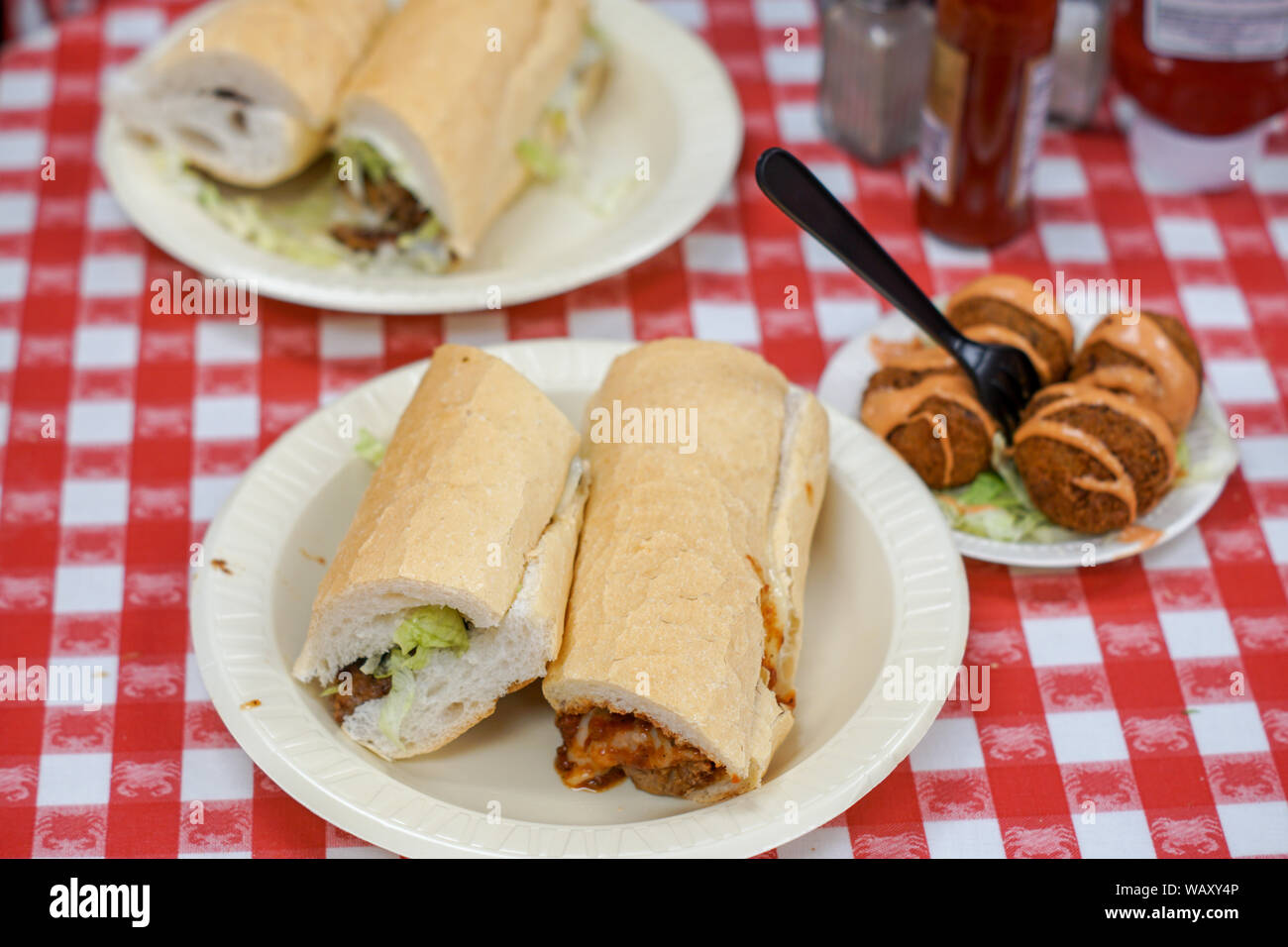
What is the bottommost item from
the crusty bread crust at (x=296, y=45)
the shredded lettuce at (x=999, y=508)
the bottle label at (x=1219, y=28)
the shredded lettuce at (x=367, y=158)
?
the shredded lettuce at (x=999, y=508)

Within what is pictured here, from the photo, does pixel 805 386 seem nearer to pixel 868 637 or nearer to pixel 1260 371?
pixel 868 637

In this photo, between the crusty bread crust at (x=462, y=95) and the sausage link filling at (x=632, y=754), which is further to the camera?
the crusty bread crust at (x=462, y=95)

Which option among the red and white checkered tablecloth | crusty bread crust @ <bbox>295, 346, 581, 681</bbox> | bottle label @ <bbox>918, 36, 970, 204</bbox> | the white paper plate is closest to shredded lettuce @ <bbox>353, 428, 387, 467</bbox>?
the white paper plate

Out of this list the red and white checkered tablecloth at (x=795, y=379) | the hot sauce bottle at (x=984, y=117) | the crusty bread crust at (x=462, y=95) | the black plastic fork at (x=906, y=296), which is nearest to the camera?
the red and white checkered tablecloth at (x=795, y=379)

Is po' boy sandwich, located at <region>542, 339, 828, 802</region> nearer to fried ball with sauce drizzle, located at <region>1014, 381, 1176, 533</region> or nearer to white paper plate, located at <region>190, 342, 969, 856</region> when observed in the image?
white paper plate, located at <region>190, 342, 969, 856</region>

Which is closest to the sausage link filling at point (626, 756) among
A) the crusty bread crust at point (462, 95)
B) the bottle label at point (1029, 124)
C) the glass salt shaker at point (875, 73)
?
the crusty bread crust at point (462, 95)

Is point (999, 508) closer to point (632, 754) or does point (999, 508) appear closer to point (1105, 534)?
point (1105, 534)

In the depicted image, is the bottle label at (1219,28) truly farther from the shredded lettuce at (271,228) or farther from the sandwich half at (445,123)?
the shredded lettuce at (271,228)
